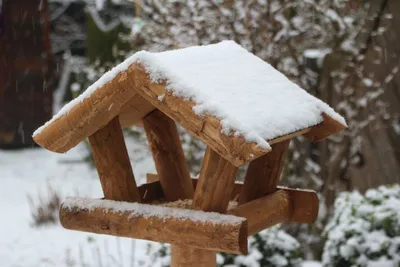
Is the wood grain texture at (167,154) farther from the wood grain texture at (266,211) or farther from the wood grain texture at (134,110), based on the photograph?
the wood grain texture at (266,211)

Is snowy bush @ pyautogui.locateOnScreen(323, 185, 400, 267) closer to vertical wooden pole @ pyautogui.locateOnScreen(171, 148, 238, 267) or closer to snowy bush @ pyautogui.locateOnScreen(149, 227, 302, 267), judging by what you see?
snowy bush @ pyautogui.locateOnScreen(149, 227, 302, 267)

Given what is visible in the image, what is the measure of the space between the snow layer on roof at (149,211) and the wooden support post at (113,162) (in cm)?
7

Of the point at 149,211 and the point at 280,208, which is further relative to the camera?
the point at 280,208

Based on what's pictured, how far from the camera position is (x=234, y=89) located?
7.08ft

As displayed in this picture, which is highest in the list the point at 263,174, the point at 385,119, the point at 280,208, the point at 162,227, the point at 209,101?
the point at 385,119

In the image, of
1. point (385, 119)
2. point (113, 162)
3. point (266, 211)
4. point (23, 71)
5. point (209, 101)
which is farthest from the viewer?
point (23, 71)

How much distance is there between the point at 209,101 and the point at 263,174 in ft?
2.36

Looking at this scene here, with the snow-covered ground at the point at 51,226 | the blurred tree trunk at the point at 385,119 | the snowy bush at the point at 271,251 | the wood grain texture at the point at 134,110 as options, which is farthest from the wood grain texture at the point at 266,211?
the blurred tree trunk at the point at 385,119

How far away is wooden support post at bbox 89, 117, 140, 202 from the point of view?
232 cm

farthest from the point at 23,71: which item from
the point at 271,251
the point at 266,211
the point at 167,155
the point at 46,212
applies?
the point at 266,211

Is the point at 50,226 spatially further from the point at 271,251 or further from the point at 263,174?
the point at 263,174

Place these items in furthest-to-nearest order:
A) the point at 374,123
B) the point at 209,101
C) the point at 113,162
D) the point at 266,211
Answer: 1. the point at 374,123
2. the point at 266,211
3. the point at 113,162
4. the point at 209,101

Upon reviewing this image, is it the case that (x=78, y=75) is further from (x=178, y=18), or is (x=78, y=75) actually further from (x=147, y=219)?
(x=147, y=219)

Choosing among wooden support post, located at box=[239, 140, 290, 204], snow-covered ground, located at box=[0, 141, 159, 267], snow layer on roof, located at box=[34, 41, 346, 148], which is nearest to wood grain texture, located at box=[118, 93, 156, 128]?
snow layer on roof, located at box=[34, 41, 346, 148]
